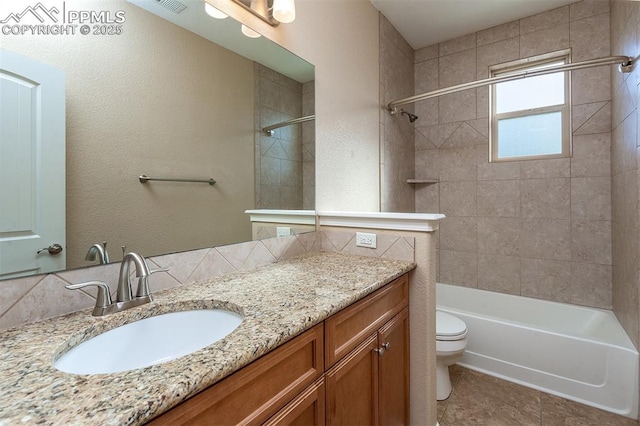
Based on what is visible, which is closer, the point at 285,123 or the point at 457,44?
the point at 285,123

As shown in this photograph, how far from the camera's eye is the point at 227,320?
896mm

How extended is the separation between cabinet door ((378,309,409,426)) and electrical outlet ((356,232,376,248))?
37 centimetres

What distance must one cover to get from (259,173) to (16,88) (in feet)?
2.81

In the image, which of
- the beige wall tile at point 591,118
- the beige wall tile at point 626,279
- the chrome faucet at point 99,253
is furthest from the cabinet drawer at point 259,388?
the beige wall tile at point 591,118

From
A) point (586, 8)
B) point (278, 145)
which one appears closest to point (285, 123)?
point (278, 145)

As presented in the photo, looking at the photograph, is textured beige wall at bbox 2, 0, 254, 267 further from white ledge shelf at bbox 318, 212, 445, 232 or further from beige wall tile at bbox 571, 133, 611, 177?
A: beige wall tile at bbox 571, 133, 611, 177

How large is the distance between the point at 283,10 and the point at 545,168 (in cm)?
248

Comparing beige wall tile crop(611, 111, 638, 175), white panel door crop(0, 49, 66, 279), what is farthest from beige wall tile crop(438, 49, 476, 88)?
white panel door crop(0, 49, 66, 279)

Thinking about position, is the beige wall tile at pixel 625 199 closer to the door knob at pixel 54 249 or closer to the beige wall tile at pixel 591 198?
the beige wall tile at pixel 591 198

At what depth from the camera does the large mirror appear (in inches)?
33.6

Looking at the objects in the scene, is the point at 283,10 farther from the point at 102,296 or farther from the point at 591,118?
the point at 591,118

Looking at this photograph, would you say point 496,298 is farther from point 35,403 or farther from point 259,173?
point 35,403

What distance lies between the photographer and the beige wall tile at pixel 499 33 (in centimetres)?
261

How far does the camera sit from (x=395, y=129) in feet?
9.02
